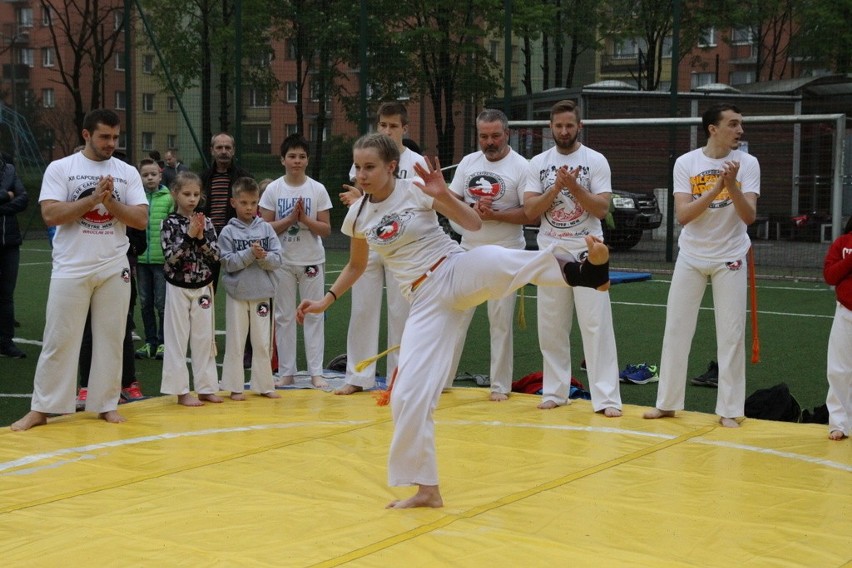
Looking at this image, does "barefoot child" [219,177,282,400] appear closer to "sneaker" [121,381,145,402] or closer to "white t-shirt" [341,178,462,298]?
"sneaker" [121,381,145,402]

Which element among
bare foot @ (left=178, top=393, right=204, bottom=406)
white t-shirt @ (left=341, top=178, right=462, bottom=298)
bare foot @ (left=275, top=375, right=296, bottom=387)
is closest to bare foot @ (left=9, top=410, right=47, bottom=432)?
bare foot @ (left=178, top=393, right=204, bottom=406)

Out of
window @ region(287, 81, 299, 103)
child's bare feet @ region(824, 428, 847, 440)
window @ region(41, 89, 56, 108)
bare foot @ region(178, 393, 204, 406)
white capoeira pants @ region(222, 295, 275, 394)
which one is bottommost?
bare foot @ region(178, 393, 204, 406)

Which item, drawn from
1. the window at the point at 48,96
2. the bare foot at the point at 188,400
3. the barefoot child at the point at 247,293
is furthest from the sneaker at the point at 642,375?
the window at the point at 48,96

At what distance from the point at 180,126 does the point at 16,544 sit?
61.4 ft

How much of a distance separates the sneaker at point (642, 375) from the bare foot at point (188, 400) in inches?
139

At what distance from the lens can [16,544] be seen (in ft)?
15.5

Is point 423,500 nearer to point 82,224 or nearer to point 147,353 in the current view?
point 82,224

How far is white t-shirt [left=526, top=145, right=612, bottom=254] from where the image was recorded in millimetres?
7680

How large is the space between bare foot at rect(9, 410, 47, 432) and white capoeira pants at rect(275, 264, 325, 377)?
2244 mm

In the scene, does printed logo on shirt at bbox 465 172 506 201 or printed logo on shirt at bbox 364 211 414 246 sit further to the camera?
printed logo on shirt at bbox 465 172 506 201

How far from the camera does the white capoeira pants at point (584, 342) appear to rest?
A: 24.8ft

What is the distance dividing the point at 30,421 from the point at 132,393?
1.29 meters

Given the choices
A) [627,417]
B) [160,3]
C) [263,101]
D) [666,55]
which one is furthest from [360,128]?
[666,55]

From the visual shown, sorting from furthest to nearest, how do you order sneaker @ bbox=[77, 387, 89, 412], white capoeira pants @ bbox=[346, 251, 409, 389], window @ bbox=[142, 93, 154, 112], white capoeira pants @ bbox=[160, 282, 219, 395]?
window @ bbox=[142, 93, 154, 112], white capoeira pants @ bbox=[346, 251, 409, 389], white capoeira pants @ bbox=[160, 282, 219, 395], sneaker @ bbox=[77, 387, 89, 412]
